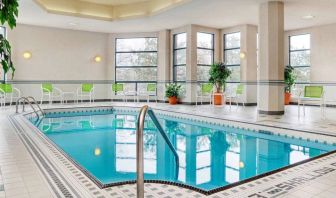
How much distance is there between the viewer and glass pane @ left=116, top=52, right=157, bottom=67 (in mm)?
11195

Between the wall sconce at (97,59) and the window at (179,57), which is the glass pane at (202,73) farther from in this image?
the wall sconce at (97,59)

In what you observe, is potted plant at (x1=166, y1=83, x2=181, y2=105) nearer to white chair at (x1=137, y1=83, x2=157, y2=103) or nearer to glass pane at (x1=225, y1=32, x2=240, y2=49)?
white chair at (x1=137, y1=83, x2=157, y2=103)

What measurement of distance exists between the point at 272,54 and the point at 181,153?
4148 mm

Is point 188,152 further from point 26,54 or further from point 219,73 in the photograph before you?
point 26,54

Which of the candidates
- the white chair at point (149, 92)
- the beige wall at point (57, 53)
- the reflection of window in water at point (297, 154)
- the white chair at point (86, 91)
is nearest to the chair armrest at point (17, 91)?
the beige wall at point (57, 53)

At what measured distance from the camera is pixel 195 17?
28.4ft

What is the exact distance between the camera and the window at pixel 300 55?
9867 mm

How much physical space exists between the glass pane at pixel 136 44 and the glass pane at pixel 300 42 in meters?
5.26

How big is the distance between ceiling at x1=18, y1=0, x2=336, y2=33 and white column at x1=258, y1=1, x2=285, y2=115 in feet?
1.17

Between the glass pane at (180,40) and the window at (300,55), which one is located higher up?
the glass pane at (180,40)

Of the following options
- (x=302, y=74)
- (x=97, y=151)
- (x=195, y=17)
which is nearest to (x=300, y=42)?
(x=302, y=74)

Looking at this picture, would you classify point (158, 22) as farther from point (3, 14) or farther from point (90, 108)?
point (3, 14)

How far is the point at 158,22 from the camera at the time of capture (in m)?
9.34

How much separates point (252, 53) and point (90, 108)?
5.91m
